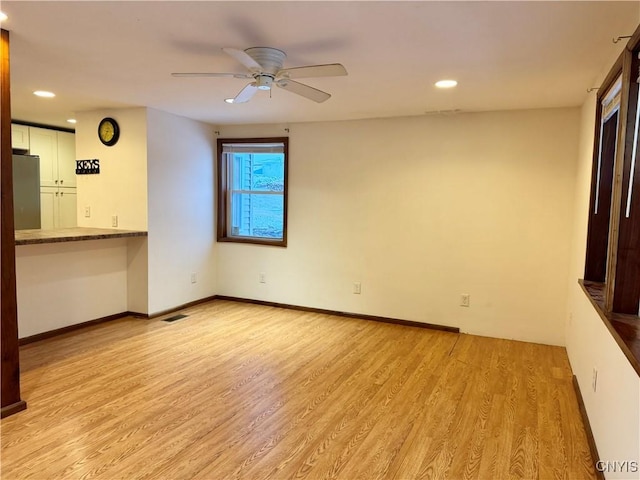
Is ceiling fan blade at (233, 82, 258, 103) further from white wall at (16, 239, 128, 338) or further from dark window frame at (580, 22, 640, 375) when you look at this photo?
white wall at (16, 239, 128, 338)

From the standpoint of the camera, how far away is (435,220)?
14.9ft

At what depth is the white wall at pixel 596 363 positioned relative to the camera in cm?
168

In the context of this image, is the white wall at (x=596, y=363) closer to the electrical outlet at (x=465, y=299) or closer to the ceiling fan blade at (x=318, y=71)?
the electrical outlet at (x=465, y=299)

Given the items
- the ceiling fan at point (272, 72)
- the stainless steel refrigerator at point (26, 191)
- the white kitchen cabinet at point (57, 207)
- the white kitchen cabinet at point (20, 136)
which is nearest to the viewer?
the ceiling fan at point (272, 72)

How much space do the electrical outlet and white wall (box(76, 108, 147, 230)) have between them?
11.3ft

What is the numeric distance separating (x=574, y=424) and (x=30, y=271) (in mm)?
4468

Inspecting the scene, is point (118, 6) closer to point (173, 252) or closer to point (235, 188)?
point (173, 252)

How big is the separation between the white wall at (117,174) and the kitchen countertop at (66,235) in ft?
0.50

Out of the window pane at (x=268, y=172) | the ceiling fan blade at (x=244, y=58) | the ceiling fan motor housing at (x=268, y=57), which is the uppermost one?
the ceiling fan motor housing at (x=268, y=57)

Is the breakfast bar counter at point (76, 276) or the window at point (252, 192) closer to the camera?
the breakfast bar counter at point (76, 276)

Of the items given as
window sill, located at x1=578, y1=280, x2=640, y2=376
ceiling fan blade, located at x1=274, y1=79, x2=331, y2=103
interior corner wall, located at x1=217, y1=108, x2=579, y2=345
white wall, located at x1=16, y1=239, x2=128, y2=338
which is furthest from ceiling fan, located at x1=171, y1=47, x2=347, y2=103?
white wall, located at x1=16, y1=239, x2=128, y2=338

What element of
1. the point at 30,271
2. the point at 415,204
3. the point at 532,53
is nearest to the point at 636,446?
the point at 532,53

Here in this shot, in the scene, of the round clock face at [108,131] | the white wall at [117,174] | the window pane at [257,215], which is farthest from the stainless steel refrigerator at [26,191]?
the window pane at [257,215]

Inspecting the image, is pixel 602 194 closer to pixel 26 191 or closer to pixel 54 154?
pixel 26 191
